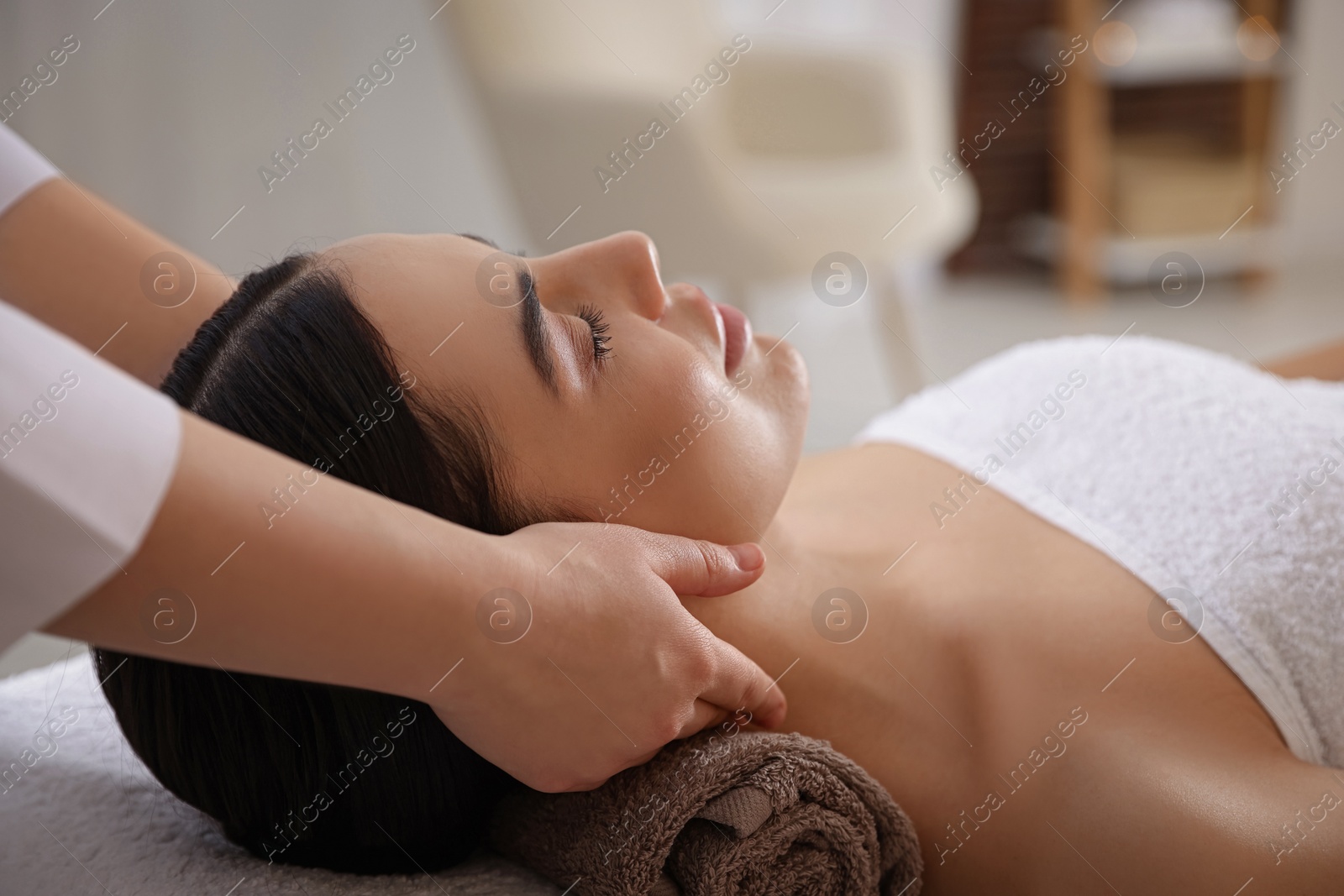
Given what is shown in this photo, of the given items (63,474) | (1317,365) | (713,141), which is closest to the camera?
(63,474)

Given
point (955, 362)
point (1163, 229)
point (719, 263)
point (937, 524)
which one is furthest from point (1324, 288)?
point (937, 524)

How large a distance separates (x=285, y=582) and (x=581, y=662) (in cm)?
17

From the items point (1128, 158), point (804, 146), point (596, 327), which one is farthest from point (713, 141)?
point (1128, 158)

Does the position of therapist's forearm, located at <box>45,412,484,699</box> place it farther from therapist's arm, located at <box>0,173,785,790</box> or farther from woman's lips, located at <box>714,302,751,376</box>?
woman's lips, located at <box>714,302,751,376</box>

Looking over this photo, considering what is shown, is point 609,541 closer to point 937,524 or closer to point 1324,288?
point 937,524

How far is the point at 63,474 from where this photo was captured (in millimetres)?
425

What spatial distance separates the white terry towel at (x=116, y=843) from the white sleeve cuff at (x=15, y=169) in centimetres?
44

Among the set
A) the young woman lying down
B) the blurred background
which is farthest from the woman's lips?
the blurred background

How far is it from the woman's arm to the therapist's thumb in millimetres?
881

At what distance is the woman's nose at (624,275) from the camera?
0.86 meters

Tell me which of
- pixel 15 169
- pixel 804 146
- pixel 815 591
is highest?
pixel 15 169

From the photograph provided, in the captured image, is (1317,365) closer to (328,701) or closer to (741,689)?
(741,689)

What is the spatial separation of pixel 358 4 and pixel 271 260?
217 cm

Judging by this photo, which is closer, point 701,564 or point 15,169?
point 701,564
